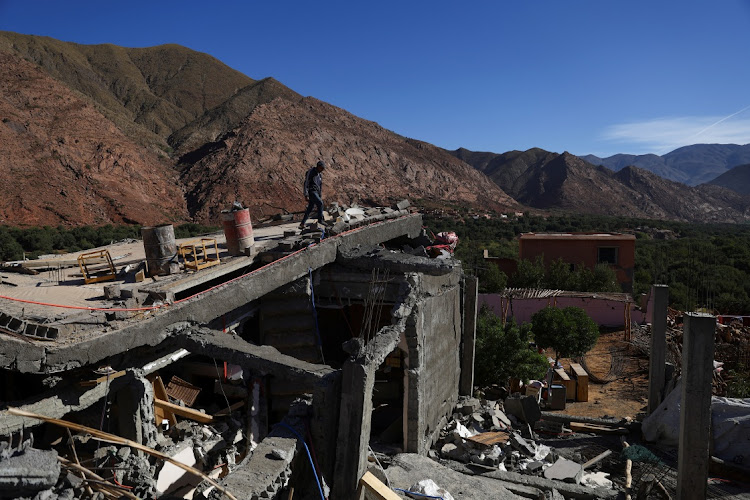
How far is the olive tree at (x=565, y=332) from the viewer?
55.0ft

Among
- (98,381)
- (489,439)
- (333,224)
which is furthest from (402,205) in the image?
(98,381)

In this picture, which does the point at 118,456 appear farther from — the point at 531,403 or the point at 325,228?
the point at 531,403

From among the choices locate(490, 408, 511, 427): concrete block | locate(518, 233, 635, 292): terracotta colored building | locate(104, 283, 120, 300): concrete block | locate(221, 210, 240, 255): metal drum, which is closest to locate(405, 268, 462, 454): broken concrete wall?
locate(490, 408, 511, 427): concrete block

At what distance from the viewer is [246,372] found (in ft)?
29.3

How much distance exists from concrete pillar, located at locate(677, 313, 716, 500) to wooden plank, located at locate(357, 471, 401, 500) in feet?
17.8

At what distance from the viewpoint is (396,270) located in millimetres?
10883

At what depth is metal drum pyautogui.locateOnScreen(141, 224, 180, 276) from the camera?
9328 millimetres

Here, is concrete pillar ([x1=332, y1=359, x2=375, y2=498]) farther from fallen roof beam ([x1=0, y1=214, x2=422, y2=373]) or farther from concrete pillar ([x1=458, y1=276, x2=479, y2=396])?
concrete pillar ([x1=458, y1=276, x2=479, y2=396])

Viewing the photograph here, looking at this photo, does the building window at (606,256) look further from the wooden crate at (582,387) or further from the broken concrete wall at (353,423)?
the broken concrete wall at (353,423)

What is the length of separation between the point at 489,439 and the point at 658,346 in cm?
505

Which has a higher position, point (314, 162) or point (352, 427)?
point (314, 162)

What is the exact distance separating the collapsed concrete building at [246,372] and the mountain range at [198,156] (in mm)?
35888

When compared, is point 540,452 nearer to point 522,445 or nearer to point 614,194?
point 522,445

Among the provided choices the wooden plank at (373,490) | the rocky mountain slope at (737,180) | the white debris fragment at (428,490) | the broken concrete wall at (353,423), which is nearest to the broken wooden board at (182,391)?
the broken concrete wall at (353,423)
